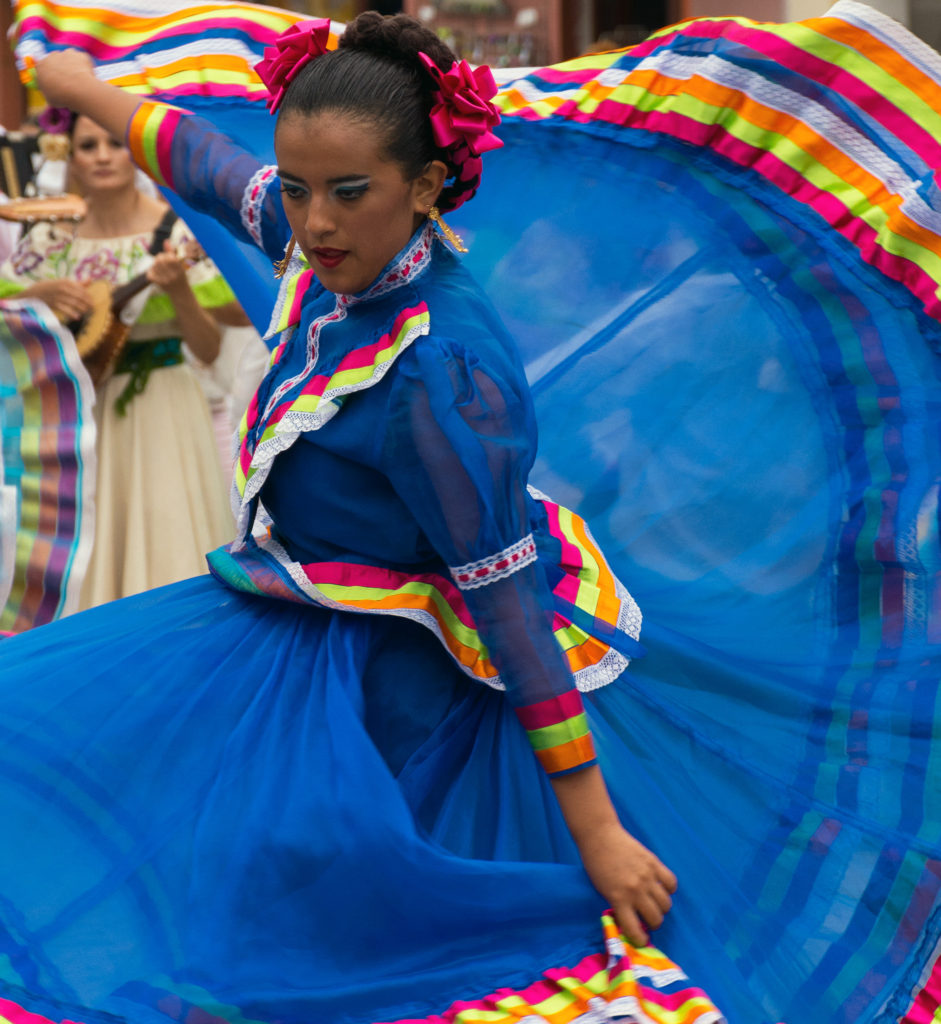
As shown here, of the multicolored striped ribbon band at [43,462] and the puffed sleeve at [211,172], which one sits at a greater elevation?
the puffed sleeve at [211,172]

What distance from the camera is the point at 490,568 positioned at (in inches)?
53.4

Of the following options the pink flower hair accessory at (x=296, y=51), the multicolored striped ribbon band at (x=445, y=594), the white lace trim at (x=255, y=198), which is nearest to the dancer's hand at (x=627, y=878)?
the multicolored striped ribbon band at (x=445, y=594)

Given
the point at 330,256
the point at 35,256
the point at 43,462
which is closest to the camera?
the point at 330,256

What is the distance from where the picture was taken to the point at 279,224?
182 centimetres

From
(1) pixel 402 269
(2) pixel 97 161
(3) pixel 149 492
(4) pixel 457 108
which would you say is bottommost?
(3) pixel 149 492

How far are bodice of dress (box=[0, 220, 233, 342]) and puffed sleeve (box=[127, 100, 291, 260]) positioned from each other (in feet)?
5.13

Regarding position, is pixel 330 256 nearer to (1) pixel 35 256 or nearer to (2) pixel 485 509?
(2) pixel 485 509

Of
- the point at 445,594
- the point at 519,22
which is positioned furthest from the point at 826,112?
the point at 519,22

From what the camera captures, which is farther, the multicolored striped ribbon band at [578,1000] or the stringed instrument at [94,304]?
the stringed instrument at [94,304]

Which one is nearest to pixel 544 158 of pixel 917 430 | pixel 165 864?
pixel 917 430

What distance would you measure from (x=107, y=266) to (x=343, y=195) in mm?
2422

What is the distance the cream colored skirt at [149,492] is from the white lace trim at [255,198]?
75.4 inches

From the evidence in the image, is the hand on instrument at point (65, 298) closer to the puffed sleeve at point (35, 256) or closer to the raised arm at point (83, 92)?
the puffed sleeve at point (35, 256)

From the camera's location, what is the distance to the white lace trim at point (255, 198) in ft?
6.05
